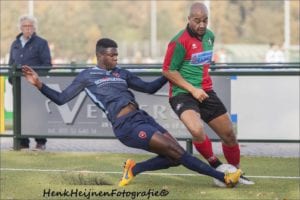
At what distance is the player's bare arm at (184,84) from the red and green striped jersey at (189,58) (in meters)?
0.06

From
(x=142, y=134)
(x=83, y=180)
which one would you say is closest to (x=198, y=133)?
(x=142, y=134)

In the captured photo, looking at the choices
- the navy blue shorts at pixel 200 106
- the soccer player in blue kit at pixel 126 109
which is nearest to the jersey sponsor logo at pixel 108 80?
the soccer player in blue kit at pixel 126 109

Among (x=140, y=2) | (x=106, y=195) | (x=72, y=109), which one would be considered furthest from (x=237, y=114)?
(x=140, y=2)

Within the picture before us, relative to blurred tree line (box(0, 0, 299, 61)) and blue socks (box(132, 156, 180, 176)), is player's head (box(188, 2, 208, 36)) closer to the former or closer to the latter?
blue socks (box(132, 156, 180, 176))

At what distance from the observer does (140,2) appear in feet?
241

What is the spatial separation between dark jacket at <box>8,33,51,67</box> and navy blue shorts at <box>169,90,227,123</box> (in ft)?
14.9

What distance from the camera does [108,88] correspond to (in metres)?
9.15

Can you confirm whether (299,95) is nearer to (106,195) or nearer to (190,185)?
(190,185)

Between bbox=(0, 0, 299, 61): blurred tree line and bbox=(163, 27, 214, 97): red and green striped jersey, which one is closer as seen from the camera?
bbox=(163, 27, 214, 97): red and green striped jersey

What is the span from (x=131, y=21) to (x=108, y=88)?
62.0 metres

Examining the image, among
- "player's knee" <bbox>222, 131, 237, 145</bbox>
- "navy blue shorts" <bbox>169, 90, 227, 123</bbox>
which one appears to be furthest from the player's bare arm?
"player's knee" <bbox>222, 131, 237, 145</bbox>

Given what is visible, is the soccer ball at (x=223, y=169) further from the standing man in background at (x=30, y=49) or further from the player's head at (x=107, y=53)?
the standing man in background at (x=30, y=49)

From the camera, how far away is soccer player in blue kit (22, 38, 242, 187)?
8969 mm

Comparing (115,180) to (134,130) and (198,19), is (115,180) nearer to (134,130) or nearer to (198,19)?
(134,130)
